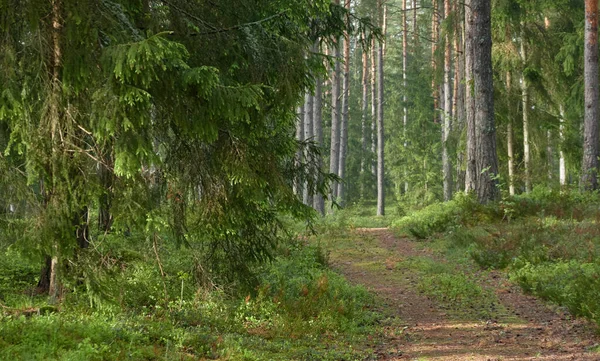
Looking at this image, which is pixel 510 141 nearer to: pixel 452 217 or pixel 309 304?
pixel 452 217

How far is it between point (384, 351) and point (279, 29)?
4.37 m

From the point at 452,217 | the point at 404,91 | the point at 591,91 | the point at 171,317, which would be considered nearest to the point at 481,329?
the point at 171,317

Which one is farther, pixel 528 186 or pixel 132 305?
pixel 528 186

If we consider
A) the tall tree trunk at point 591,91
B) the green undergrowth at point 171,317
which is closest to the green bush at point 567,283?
the green undergrowth at point 171,317

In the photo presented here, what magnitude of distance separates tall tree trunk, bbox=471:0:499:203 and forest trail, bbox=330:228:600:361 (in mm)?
5291

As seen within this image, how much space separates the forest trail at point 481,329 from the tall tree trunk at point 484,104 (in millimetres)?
5291

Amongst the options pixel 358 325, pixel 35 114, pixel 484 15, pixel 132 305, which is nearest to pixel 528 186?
pixel 484 15

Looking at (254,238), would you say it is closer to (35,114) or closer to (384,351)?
(384,351)

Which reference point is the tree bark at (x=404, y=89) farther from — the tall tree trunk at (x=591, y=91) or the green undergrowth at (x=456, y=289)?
the green undergrowth at (x=456, y=289)

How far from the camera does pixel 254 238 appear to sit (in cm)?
843

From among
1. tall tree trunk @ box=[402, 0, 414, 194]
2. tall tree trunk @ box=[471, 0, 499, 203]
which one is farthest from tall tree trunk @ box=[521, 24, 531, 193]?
tall tree trunk @ box=[402, 0, 414, 194]

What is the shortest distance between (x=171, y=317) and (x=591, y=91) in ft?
51.6

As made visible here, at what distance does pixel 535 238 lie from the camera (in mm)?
11930

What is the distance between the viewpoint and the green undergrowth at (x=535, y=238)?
884 centimetres
